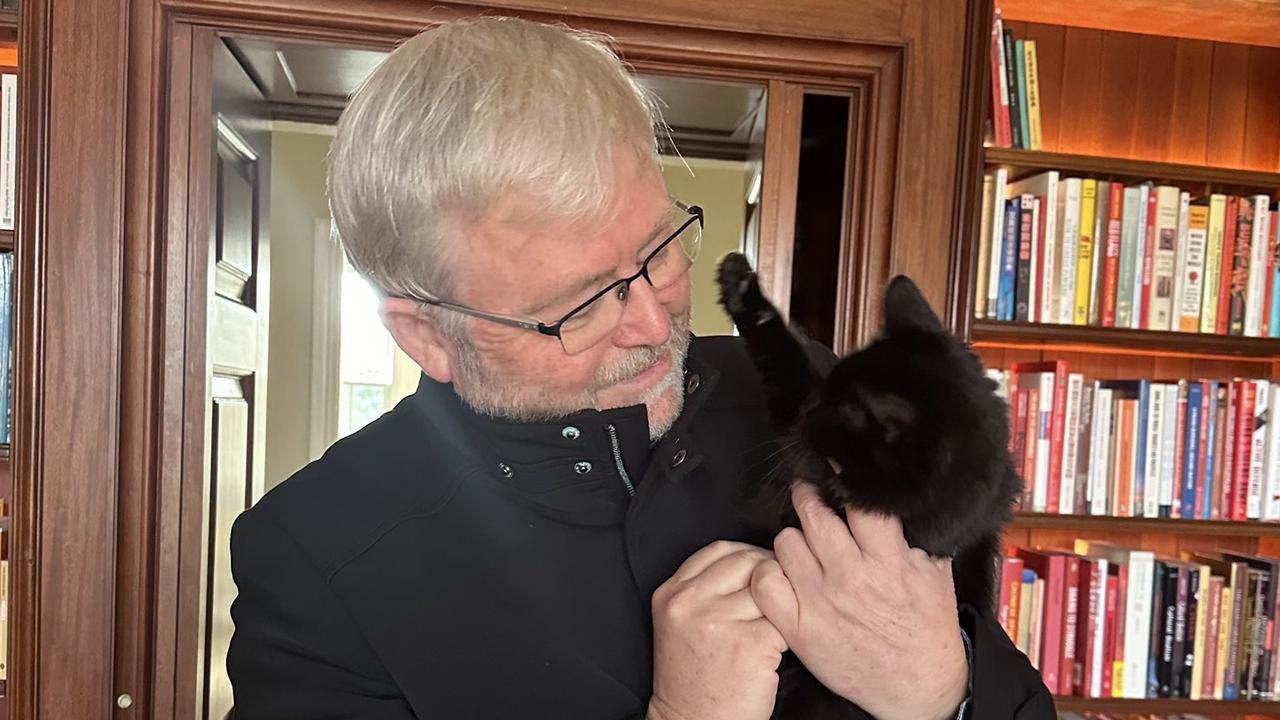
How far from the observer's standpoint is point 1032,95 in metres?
1.78

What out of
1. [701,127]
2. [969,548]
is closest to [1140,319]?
[701,127]

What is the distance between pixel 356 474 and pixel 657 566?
0.91 ft

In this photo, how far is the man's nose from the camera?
0.79 m

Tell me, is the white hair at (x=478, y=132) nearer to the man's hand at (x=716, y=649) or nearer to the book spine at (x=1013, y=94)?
the man's hand at (x=716, y=649)

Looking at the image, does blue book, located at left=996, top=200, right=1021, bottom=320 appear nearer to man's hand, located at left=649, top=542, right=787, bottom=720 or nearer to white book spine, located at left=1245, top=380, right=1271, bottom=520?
white book spine, located at left=1245, top=380, right=1271, bottom=520

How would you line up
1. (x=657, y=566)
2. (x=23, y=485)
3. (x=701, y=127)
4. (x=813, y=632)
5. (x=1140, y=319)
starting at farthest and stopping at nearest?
(x=1140, y=319) < (x=701, y=127) < (x=23, y=485) < (x=657, y=566) < (x=813, y=632)

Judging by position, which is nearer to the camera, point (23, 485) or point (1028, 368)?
point (23, 485)

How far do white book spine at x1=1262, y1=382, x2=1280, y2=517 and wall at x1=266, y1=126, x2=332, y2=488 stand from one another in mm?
1752

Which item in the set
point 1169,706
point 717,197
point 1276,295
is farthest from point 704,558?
point 1276,295

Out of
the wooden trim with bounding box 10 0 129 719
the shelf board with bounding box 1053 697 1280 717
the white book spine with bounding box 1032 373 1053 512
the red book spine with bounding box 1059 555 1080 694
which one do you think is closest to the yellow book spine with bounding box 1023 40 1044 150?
the white book spine with bounding box 1032 373 1053 512

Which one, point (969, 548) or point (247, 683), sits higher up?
point (969, 548)

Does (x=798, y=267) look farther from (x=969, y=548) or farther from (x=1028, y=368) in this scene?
(x=969, y=548)

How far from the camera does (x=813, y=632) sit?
0.71m

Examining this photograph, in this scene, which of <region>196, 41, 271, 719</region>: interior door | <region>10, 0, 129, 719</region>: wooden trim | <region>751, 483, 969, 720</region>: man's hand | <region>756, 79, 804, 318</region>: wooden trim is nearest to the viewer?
<region>751, 483, 969, 720</region>: man's hand
